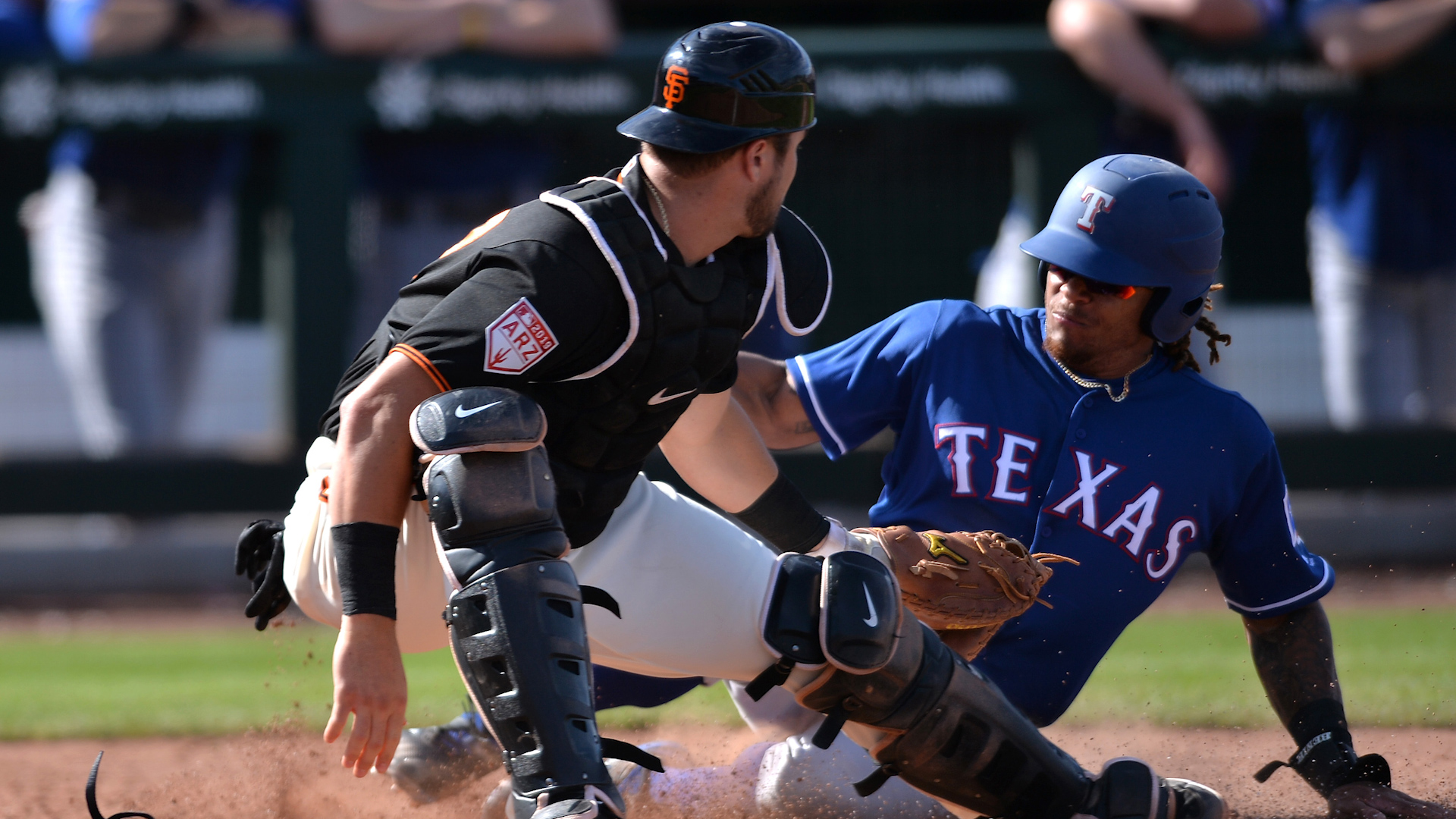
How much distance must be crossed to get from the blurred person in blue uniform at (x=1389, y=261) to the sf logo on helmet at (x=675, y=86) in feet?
18.2

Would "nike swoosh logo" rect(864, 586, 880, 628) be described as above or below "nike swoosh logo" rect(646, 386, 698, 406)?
below

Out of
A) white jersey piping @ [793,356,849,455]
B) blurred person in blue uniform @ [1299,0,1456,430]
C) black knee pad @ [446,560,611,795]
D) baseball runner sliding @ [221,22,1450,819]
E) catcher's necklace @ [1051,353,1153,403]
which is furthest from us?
blurred person in blue uniform @ [1299,0,1456,430]

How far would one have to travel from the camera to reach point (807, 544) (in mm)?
2867

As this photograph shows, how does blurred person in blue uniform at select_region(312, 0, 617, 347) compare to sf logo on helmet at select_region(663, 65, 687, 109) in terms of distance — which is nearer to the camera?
sf logo on helmet at select_region(663, 65, 687, 109)

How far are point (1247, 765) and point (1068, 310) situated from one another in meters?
1.28

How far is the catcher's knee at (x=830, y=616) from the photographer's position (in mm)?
2314

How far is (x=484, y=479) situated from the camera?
2221 mm

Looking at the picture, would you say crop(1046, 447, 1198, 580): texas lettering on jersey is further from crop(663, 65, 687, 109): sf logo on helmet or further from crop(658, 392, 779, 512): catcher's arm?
crop(663, 65, 687, 109): sf logo on helmet

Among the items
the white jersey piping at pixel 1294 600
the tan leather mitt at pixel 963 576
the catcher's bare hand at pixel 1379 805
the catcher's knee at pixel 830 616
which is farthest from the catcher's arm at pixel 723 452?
the catcher's bare hand at pixel 1379 805

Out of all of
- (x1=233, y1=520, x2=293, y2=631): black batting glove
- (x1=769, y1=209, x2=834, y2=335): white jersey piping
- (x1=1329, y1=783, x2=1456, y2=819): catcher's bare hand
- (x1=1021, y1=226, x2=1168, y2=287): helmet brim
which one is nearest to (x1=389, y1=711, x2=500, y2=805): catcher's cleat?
(x1=233, y1=520, x2=293, y2=631): black batting glove

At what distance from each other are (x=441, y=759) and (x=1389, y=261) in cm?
573

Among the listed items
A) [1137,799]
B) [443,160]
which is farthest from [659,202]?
[443,160]

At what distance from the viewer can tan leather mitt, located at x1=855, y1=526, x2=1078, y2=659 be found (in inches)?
108

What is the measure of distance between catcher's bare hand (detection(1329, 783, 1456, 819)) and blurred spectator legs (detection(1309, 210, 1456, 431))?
469 centimetres
